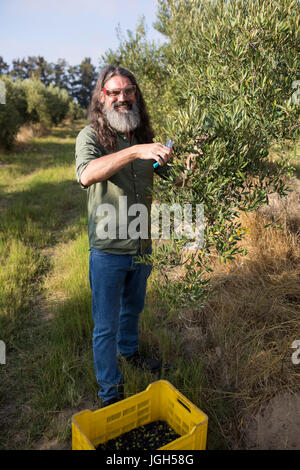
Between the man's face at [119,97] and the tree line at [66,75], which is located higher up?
the tree line at [66,75]

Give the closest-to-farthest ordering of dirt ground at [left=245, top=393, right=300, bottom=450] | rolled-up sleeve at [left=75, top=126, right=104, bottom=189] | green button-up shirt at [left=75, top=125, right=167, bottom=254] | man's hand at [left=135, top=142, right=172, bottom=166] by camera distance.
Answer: man's hand at [left=135, top=142, right=172, bottom=166]
rolled-up sleeve at [left=75, top=126, right=104, bottom=189]
dirt ground at [left=245, top=393, right=300, bottom=450]
green button-up shirt at [left=75, top=125, right=167, bottom=254]

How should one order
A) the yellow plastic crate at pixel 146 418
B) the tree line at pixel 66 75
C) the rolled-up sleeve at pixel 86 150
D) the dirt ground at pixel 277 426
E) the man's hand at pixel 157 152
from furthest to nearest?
the tree line at pixel 66 75 → the dirt ground at pixel 277 426 → the rolled-up sleeve at pixel 86 150 → the yellow plastic crate at pixel 146 418 → the man's hand at pixel 157 152

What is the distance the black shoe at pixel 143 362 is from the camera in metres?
3.44

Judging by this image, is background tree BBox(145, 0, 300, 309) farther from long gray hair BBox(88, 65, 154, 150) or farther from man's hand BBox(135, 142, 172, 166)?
long gray hair BBox(88, 65, 154, 150)

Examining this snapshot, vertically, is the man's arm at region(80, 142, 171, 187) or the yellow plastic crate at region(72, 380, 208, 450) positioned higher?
the man's arm at region(80, 142, 171, 187)

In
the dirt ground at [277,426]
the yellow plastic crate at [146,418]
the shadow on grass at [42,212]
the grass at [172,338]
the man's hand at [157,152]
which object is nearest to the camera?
the man's hand at [157,152]

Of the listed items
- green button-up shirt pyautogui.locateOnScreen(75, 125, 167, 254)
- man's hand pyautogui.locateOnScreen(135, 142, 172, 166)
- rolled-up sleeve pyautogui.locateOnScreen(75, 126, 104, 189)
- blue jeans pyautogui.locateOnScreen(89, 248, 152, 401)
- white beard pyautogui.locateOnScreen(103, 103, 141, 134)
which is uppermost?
white beard pyautogui.locateOnScreen(103, 103, 141, 134)

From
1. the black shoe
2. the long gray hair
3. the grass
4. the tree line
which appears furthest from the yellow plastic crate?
the tree line

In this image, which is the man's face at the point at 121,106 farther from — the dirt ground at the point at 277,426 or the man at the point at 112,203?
the dirt ground at the point at 277,426

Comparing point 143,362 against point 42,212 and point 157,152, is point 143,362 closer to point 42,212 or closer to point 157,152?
point 157,152

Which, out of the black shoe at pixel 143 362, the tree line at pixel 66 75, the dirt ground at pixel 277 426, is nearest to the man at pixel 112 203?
the black shoe at pixel 143 362

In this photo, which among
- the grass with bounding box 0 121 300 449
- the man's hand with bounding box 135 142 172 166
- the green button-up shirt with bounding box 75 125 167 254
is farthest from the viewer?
the grass with bounding box 0 121 300 449

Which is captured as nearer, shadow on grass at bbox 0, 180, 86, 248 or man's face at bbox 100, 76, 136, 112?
man's face at bbox 100, 76, 136, 112

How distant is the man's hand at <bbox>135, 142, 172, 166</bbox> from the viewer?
210 centimetres
